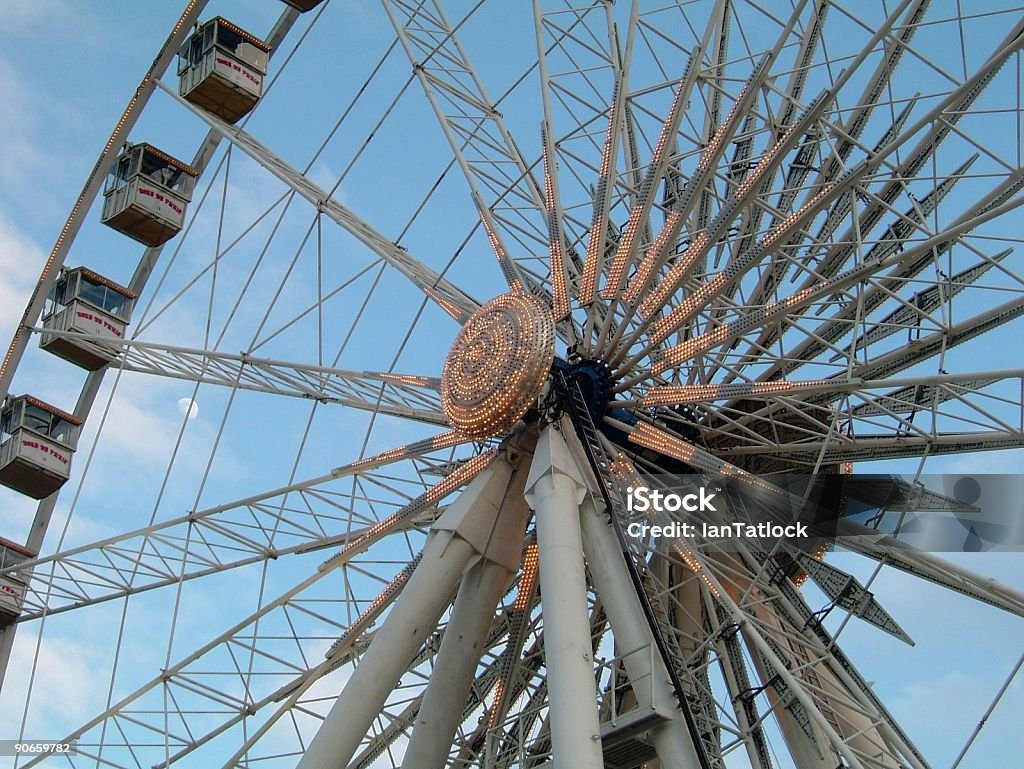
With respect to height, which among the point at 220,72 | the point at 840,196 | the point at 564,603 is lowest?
the point at 564,603

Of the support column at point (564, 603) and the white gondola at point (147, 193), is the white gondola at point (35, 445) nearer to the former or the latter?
the white gondola at point (147, 193)

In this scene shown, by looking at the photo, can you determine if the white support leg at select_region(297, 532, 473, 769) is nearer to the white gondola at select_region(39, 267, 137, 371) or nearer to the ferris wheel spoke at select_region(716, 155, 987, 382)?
the ferris wheel spoke at select_region(716, 155, 987, 382)

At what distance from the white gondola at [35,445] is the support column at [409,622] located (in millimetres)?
12448

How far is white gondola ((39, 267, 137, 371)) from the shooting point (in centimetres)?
2808

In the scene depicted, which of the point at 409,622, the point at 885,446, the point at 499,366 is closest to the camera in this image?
the point at 409,622

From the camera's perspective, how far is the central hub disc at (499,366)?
1814 centimetres

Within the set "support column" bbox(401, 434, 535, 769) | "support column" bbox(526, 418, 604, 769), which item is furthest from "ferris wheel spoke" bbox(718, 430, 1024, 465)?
"support column" bbox(401, 434, 535, 769)

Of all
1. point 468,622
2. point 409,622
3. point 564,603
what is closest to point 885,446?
point 564,603

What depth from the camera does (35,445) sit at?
28500 millimetres

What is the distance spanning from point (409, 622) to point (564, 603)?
276 cm

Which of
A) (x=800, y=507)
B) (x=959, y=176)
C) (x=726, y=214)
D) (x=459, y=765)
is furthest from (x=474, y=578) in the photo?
(x=959, y=176)

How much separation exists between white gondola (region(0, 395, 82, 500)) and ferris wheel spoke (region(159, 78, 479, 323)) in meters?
6.76

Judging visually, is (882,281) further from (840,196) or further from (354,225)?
(354,225)

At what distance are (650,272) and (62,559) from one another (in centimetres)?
1201
